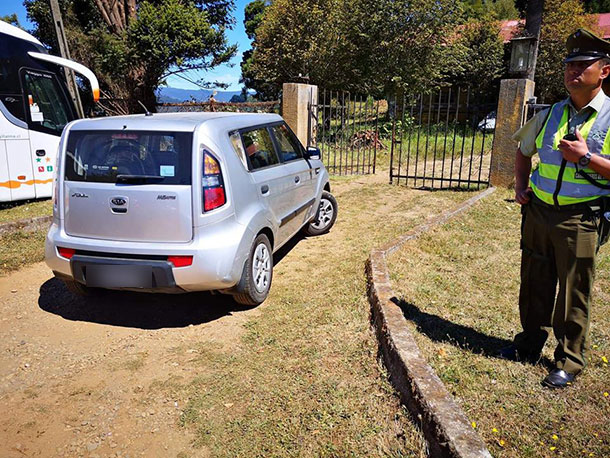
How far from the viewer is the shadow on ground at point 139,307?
420 centimetres

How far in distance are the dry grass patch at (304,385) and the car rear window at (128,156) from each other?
1.47 metres

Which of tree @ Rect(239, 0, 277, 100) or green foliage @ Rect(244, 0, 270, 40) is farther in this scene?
green foliage @ Rect(244, 0, 270, 40)

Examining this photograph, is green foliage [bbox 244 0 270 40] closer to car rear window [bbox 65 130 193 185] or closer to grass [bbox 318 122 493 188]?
grass [bbox 318 122 493 188]

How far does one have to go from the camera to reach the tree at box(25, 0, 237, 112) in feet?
57.6

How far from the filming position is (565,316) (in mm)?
2912

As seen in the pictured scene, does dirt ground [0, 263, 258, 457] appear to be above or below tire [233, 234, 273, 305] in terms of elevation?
below

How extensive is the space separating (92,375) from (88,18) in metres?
22.2

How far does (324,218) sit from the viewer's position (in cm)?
675

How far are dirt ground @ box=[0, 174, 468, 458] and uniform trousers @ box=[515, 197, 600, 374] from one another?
3.68ft

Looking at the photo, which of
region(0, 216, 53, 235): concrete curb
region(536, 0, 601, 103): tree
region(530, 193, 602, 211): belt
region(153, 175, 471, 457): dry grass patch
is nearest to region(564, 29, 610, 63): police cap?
region(530, 193, 602, 211): belt

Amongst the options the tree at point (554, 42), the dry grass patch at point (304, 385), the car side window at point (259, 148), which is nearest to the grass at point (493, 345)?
the dry grass patch at point (304, 385)

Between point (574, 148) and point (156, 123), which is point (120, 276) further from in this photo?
point (574, 148)

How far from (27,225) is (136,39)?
13370 millimetres

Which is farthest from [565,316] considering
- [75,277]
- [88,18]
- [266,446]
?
[88,18]
